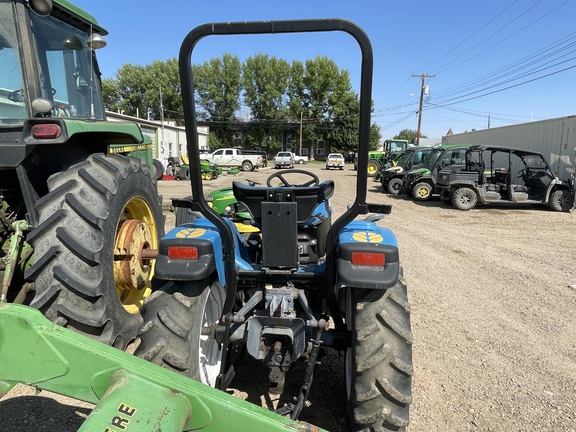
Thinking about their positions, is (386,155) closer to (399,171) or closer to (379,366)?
(399,171)

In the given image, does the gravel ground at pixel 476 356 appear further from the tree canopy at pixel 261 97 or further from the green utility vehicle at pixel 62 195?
the tree canopy at pixel 261 97

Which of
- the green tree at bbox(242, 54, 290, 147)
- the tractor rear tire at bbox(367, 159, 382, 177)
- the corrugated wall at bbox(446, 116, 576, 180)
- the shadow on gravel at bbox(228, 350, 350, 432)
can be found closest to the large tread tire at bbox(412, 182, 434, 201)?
the corrugated wall at bbox(446, 116, 576, 180)

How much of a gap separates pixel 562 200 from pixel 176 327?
488 inches

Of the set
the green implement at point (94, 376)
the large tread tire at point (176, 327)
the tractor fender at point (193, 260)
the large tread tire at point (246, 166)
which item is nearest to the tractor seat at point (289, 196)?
the tractor fender at point (193, 260)

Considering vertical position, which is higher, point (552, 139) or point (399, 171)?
point (552, 139)

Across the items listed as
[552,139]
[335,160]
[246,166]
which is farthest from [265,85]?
[552,139]

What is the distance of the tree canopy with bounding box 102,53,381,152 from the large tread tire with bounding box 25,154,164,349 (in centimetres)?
1682

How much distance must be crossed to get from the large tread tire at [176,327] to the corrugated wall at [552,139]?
13610mm

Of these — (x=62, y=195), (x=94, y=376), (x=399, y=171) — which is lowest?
(x=399, y=171)

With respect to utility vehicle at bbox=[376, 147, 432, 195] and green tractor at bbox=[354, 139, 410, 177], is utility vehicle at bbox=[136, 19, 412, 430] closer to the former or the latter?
utility vehicle at bbox=[376, 147, 432, 195]

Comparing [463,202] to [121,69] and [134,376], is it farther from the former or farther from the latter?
[121,69]

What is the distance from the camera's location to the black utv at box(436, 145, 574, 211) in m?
11.4

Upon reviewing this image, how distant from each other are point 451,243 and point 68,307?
6.88 metres

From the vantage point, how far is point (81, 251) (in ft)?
8.21
